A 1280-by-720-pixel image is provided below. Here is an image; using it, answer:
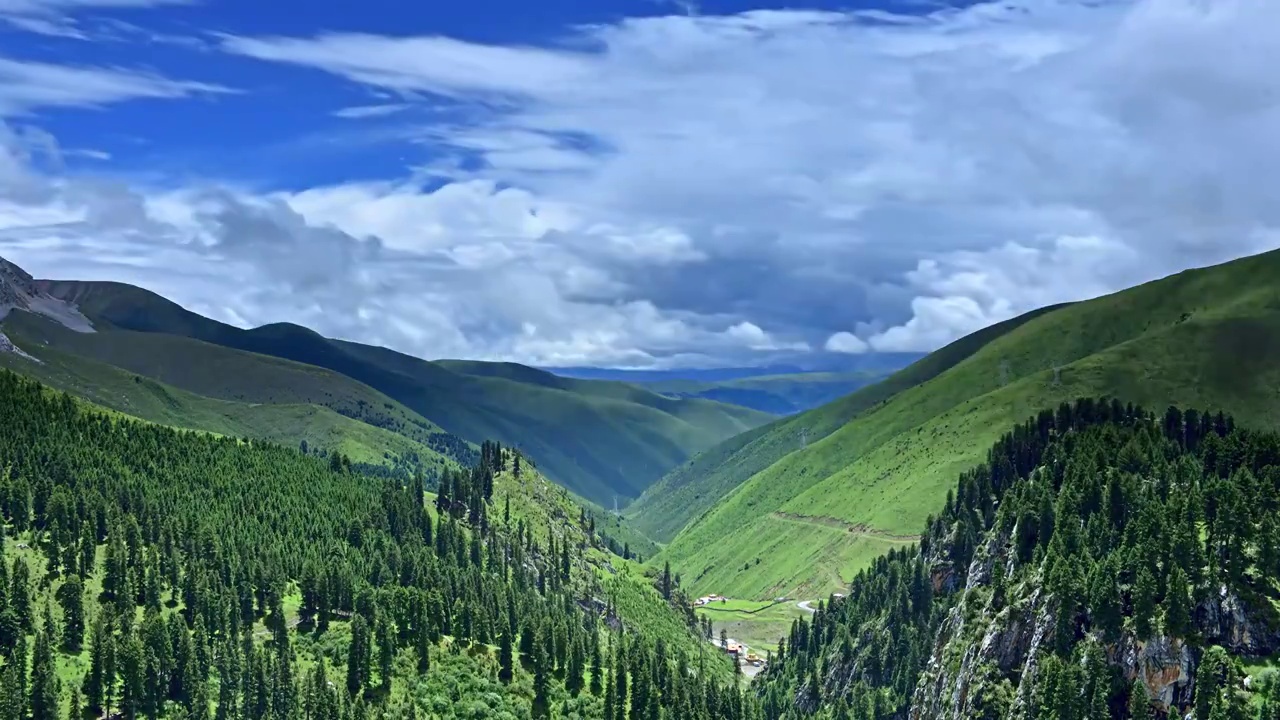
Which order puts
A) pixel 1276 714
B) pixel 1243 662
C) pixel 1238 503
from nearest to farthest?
pixel 1276 714 < pixel 1243 662 < pixel 1238 503

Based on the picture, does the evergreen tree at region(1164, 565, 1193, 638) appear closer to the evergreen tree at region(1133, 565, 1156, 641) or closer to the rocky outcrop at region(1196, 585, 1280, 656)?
the rocky outcrop at region(1196, 585, 1280, 656)

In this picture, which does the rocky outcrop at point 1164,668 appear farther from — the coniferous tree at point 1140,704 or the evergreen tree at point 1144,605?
the coniferous tree at point 1140,704

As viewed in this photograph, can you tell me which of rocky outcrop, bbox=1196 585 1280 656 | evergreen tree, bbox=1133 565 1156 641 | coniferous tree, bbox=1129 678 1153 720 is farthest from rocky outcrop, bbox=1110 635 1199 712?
rocky outcrop, bbox=1196 585 1280 656

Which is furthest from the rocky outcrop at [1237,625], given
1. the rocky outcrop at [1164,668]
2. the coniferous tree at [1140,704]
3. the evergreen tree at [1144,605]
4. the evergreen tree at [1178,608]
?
Answer: the coniferous tree at [1140,704]

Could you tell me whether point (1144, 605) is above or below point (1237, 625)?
above

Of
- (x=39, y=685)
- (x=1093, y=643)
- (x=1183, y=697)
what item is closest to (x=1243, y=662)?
(x=1183, y=697)

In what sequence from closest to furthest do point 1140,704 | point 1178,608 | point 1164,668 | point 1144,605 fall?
1. point 1140,704
2. point 1164,668
3. point 1178,608
4. point 1144,605

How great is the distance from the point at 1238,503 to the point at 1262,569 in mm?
11387

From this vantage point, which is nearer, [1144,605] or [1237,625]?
[1237,625]

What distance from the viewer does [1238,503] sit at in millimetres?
197125

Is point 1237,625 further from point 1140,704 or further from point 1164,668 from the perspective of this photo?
point 1140,704

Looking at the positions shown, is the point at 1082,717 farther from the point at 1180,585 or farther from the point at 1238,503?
the point at 1238,503

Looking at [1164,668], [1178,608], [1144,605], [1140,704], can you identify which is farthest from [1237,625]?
[1140,704]

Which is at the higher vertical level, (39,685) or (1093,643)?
(1093,643)
